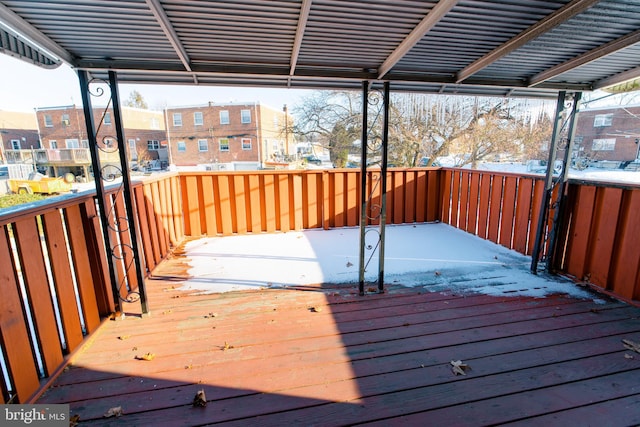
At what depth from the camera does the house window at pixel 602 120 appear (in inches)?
920

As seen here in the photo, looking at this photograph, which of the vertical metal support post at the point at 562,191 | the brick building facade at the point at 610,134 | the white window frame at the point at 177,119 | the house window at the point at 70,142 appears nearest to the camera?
the vertical metal support post at the point at 562,191

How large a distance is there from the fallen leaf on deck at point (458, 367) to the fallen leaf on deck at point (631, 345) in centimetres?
127

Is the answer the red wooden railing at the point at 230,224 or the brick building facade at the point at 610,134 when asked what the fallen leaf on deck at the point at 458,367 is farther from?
the brick building facade at the point at 610,134

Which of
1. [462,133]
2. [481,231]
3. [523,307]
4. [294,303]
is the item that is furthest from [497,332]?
[462,133]

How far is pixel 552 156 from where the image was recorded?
346 centimetres

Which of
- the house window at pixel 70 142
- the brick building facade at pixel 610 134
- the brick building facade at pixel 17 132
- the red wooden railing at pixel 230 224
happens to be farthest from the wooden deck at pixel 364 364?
the brick building facade at pixel 17 132

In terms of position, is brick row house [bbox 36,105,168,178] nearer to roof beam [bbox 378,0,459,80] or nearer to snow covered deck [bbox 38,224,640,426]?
snow covered deck [bbox 38,224,640,426]

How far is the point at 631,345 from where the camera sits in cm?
229

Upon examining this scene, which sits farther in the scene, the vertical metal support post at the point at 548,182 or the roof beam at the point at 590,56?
the vertical metal support post at the point at 548,182

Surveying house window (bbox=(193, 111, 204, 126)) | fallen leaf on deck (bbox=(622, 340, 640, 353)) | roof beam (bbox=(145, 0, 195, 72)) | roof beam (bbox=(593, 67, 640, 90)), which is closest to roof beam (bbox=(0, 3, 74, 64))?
roof beam (bbox=(145, 0, 195, 72))

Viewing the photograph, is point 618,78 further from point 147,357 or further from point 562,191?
point 147,357

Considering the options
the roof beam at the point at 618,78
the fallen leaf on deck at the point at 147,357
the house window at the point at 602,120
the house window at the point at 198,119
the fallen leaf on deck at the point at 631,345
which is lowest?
the fallen leaf on deck at the point at 631,345

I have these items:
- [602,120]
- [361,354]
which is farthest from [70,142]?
[602,120]

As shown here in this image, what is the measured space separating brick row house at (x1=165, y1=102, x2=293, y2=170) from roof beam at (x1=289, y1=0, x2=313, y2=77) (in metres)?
24.7
